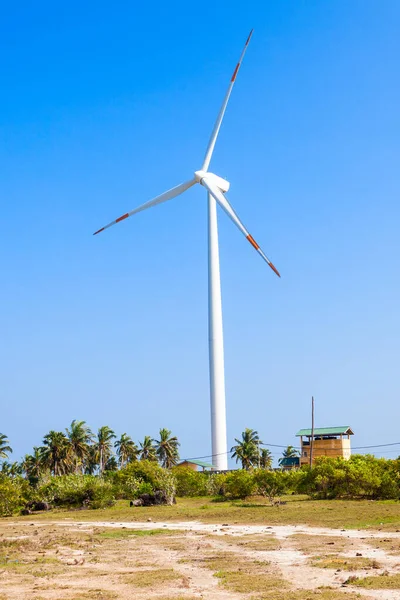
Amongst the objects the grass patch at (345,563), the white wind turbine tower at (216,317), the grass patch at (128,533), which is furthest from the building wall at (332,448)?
the grass patch at (345,563)

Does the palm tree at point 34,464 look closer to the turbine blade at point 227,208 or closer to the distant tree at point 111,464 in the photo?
the distant tree at point 111,464

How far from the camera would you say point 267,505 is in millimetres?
46500

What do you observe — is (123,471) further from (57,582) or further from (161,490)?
(57,582)

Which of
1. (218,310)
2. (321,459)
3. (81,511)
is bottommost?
(81,511)

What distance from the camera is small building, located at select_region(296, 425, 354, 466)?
87062mm

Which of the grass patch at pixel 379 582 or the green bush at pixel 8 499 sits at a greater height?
the grass patch at pixel 379 582

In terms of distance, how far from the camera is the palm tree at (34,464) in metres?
105

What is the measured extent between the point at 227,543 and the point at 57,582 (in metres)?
10.3

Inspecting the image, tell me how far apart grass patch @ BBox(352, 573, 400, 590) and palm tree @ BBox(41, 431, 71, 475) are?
295 ft

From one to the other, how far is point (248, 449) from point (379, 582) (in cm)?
9416

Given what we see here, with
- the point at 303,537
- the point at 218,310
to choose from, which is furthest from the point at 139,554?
the point at 218,310

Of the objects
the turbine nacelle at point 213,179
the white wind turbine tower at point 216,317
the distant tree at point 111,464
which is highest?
the turbine nacelle at point 213,179

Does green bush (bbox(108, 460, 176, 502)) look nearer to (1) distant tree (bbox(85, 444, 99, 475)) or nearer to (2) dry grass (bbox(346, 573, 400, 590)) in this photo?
(2) dry grass (bbox(346, 573, 400, 590))

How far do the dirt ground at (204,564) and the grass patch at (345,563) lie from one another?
3cm
